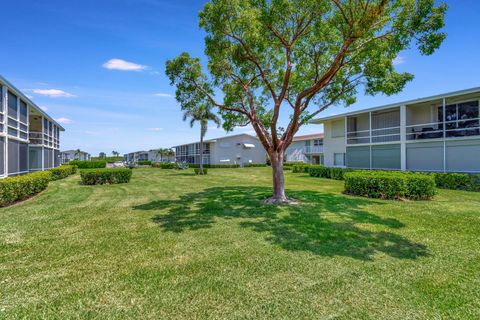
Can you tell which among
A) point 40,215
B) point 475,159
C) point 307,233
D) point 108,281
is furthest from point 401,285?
point 475,159

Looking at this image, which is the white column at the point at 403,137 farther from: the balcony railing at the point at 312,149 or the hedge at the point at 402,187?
the balcony railing at the point at 312,149

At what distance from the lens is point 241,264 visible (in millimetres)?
4719

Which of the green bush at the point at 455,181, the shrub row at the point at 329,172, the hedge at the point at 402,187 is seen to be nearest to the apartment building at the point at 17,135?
the hedge at the point at 402,187

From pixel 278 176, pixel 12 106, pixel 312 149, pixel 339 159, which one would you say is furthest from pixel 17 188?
pixel 312 149

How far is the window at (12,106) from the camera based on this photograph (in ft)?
51.3

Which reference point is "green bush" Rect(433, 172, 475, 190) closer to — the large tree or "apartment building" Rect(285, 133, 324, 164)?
the large tree

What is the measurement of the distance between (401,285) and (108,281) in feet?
15.2

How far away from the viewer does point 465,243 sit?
5836 millimetres

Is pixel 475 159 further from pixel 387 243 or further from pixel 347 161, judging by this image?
pixel 387 243

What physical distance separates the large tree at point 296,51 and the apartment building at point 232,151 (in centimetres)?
3218

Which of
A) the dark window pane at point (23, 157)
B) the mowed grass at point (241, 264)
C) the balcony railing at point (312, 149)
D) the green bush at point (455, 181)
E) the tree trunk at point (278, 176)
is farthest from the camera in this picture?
the balcony railing at point (312, 149)

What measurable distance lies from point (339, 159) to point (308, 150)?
53.7ft

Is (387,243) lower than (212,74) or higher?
lower

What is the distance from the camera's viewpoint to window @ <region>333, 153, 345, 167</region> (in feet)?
84.7
